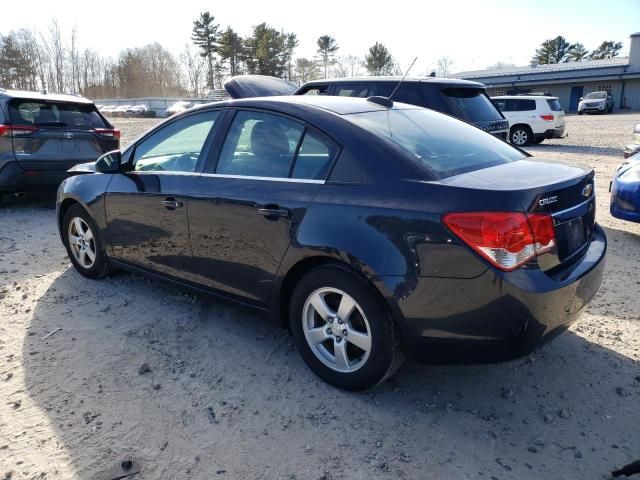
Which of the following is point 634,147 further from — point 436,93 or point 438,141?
point 438,141

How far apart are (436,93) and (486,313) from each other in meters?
5.61

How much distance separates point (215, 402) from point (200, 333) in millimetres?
882

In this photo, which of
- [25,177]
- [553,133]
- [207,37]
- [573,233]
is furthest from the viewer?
[207,37]

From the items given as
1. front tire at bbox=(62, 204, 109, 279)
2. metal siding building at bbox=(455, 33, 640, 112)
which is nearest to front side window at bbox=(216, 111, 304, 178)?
front tire at bbox=(62, 204, 109, 279)

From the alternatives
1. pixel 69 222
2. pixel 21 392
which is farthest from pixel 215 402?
pixel 69 222

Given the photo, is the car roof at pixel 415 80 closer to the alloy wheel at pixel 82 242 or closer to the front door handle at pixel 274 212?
the alloy wheel at pixel 82 242

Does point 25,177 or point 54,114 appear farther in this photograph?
point 54,114

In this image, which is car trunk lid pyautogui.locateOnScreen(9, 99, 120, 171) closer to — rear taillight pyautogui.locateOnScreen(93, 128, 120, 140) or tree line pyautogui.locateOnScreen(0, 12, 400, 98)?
rear taillight pyautogui.locateOnScreen(93, 128, 120, 140)

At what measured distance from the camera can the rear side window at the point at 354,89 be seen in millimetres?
7668

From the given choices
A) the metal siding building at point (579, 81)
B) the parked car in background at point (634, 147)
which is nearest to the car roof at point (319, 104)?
the parked car in background at point (634, 147)

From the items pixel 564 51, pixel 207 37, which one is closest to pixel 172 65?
pixel 207 37

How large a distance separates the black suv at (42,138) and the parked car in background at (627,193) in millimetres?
6982

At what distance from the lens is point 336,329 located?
2877mm

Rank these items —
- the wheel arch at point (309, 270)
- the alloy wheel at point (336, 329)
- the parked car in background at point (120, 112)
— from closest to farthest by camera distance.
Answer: the wheel arch at point (309, 270) < the alloy wheel at point (336, 329) < the parked car in background at point (120, 112)
